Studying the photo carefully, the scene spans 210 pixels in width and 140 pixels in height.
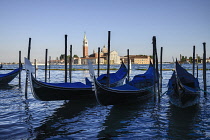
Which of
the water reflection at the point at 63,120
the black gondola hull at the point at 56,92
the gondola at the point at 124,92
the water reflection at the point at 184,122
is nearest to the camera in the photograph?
the water reflection at the point at 184,122

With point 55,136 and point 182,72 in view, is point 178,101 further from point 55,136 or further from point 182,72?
point 55,136

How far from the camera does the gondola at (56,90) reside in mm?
7590

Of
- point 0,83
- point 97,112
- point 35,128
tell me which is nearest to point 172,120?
point 97,112

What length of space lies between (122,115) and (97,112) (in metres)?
1.00

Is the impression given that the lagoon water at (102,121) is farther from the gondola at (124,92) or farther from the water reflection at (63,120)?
the gondola at (124,92)

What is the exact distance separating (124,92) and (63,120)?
2.50m

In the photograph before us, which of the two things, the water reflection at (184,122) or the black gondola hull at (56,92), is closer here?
the water reflection at (184,122)

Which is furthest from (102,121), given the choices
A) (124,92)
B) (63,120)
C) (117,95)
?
(124,92)

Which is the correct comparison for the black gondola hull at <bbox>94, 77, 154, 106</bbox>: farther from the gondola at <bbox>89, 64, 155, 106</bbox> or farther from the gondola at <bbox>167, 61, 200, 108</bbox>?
the gondola at <bbox>167, 61, 200, 108</bbox>

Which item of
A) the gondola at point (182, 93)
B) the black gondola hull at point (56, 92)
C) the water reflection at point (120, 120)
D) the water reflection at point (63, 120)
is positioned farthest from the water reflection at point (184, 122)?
the black gondola hull at point (56, 92)

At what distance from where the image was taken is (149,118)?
295 inches

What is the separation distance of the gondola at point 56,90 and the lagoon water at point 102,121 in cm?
47

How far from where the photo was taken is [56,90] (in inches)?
328

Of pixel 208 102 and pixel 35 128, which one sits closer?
pixel 35 128
